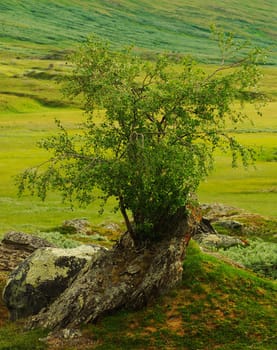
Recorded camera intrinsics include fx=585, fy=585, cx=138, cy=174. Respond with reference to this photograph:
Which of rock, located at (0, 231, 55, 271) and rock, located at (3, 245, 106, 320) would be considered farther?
rock, located at (0, 231, 55, 271)

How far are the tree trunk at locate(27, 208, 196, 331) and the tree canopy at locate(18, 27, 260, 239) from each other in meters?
1.39

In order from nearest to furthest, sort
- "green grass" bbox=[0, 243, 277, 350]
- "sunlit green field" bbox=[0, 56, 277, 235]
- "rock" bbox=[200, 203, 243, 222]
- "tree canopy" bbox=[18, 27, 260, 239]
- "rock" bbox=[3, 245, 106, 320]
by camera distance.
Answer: "green grass" bbox=[0, 243, 277, 350] < "tree canopy" bbox=[18, 27, 260, 239] < "rock" bbox=[3, 245, 106, 320] < "rock" bbox=[200, 203, 243, 222] < "sunlit green field" bbox=[0, 56, 277, 235]

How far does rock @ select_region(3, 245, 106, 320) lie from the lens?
3095 cm

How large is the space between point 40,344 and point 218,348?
8.08 meters

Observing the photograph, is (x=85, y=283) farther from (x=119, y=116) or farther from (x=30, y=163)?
(x=30, y=163)

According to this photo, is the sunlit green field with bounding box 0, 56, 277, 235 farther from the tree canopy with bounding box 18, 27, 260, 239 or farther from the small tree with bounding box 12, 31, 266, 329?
the small tree with bounding box 12, 31, 266, 329

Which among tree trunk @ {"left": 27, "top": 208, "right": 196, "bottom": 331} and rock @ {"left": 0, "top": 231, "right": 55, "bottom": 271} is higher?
tree trunk @ {"left": 27, "top": 208, "right": 196, "bottom": 331}

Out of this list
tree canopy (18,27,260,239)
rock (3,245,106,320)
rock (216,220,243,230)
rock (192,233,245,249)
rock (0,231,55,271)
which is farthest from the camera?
rock (216,220,243,230)

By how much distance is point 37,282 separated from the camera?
102ft


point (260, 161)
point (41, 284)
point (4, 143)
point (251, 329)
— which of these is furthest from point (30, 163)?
point (251, 329)

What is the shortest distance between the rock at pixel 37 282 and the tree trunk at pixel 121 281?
1402 mm

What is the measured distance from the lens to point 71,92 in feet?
99.2

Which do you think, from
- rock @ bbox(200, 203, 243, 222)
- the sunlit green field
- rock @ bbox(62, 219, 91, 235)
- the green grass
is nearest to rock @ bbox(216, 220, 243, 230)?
rock @ bbox(200, 203, 243, 222)

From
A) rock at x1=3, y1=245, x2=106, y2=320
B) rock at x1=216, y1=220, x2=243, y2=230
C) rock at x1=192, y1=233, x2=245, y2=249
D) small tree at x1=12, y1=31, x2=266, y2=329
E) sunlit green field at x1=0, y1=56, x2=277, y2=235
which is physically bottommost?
sunlit green field at x1=0, y1=56, x2=277, y2=235
